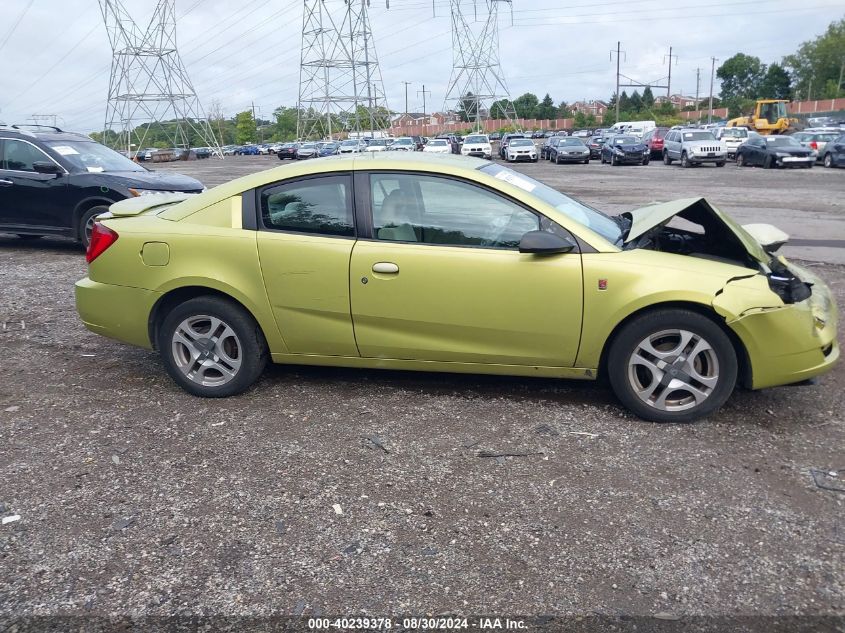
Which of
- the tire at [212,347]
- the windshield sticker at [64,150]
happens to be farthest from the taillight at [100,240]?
the windshield sticker at [64,150]

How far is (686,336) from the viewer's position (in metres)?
4.04

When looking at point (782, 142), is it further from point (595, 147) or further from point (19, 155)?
point (19, 155)

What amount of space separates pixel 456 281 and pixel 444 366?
0.55 metres

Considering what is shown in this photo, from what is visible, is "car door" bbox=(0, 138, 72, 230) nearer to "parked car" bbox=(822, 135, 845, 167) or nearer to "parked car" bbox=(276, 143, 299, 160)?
"parked car" bbox=(822, 135, 845, 167)

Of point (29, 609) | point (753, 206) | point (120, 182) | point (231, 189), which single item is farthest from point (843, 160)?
point (29, 609)

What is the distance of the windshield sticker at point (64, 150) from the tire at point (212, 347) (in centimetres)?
655

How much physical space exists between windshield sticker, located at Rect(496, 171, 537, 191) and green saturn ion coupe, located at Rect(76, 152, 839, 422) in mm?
27

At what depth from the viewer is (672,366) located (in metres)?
4.08

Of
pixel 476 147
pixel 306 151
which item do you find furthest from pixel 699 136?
pixel 306 151

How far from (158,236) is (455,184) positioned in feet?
6.38

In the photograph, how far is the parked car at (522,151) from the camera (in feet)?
133

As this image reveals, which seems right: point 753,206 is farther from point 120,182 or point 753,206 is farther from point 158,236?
point 158,236

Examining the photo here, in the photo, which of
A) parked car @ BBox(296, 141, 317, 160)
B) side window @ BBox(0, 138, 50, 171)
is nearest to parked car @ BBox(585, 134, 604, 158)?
parked car @ BBox(296, 141, 317, 160)

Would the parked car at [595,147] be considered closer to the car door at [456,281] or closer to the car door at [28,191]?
the car door at [28,191]
